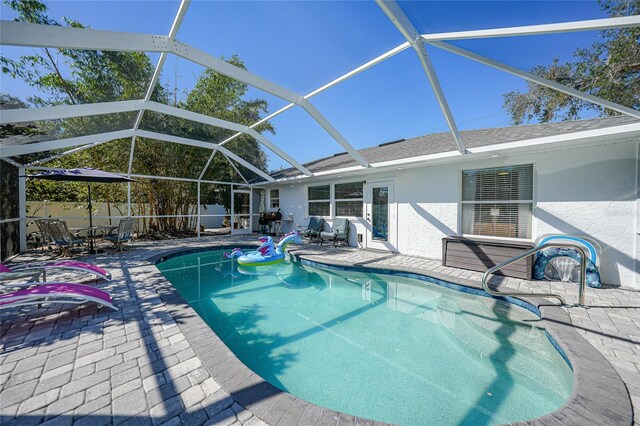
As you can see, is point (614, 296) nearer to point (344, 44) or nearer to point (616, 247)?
point (616, 247)

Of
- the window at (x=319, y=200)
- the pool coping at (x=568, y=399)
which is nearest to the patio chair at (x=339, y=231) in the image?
the window at (x=319, y=200)

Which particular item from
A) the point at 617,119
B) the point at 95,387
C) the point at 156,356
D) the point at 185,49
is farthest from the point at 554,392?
the point at 185,49

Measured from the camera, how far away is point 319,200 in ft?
36.5

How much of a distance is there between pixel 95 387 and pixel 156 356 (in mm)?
502

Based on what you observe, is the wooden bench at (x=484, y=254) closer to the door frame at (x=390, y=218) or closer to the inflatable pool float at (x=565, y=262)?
the inflatable pool float at (x=565, y=262)

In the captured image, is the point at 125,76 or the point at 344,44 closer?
the point at 344,44

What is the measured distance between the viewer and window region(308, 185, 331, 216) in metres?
10.7

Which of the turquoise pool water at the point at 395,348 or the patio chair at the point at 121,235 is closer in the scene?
the turquoise pool water at the point at 395,348

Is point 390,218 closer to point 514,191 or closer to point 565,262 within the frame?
point 514,191

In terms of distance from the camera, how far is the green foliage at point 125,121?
175 inches

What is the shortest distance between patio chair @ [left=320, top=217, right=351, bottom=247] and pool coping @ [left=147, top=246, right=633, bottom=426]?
6.27 m

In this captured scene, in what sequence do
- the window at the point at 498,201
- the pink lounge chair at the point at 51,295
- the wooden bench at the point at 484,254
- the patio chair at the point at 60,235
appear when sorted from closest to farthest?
the pink lounge chair at the point at 51,295
the wooden bench at the point at 484,254
the window at the point at 498,201
the patio chair at the point at 60,235

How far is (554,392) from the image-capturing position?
2594 millimetres

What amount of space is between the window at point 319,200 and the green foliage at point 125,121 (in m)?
3.08
